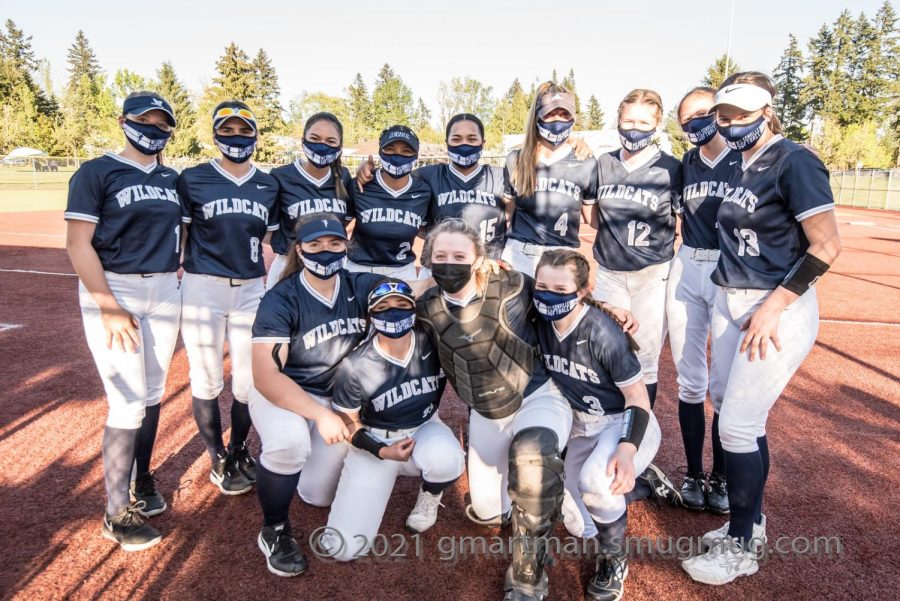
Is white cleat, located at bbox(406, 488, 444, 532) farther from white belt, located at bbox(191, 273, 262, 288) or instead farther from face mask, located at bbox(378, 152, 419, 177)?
face mask, located at bbox(378, 152, 419, 177)

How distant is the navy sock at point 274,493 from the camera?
Answer: 10.3ft

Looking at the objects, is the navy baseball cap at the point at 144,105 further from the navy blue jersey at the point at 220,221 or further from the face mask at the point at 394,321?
the face mask at the point at 394,321

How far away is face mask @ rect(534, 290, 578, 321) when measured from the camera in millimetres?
3076

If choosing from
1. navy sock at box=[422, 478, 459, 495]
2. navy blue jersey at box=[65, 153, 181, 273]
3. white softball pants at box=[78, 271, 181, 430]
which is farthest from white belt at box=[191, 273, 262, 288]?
navy sock at box=[422, 478, 459, 495]

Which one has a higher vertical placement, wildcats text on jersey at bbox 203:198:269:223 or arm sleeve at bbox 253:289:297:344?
wildcats text on jersey at bbox 203:198:269:223

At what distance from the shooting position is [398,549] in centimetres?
334

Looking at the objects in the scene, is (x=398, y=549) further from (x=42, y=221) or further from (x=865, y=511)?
(x=42, y=221)

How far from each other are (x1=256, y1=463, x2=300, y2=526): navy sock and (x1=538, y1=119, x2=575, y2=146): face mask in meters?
2.84

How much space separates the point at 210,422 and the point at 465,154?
2.64 metres

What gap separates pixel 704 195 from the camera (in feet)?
12.5

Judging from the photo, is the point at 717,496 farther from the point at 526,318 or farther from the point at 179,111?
the point at 179,111

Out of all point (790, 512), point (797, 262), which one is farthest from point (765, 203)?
point (790, 512)

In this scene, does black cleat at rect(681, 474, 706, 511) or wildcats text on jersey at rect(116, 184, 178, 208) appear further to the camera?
black cleat at rect(681, 474, 706, 511)

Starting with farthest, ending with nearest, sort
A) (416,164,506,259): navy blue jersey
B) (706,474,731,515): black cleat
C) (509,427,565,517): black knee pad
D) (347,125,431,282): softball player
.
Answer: (416,164,506,259): navy blue jersey
(347,125,431,282): softball player
(706,474,731,515): black cleat
(509,427,565,517): black knee pad
